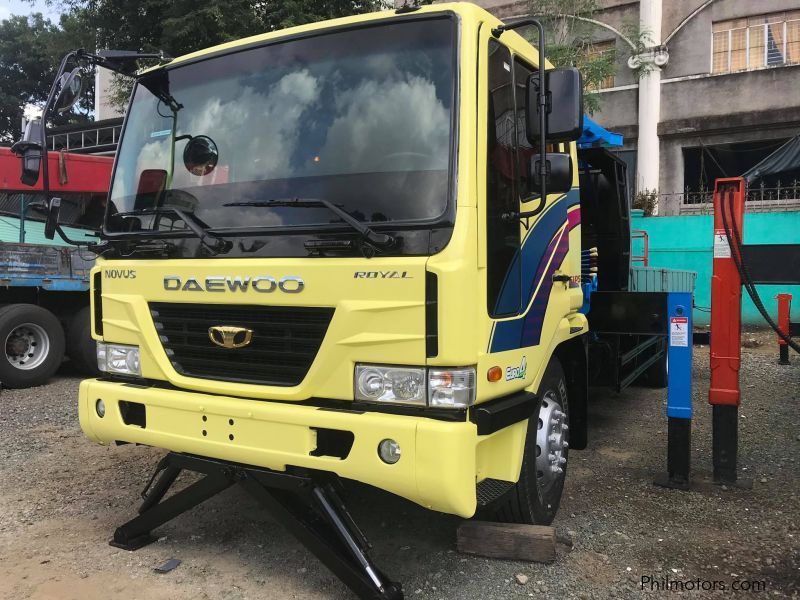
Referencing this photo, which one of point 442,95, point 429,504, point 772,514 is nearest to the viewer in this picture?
point 429,504

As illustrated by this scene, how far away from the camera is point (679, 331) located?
434cm

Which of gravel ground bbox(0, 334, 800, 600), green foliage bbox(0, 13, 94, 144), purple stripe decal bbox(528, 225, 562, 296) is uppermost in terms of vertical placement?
green foliage bbox(0, 13, 94, 144)

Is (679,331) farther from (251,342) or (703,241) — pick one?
(703,241)

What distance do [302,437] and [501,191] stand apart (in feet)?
4.49

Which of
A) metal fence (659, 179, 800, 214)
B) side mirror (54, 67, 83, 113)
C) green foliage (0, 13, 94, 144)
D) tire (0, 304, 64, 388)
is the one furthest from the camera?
green foliage (0, 13, 94, 144)

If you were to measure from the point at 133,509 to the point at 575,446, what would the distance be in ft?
9.25

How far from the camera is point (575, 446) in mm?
4285

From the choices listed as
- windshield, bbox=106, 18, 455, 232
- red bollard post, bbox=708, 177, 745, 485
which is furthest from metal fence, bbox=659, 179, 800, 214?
windshield, bbox=106, 18, 455, 232

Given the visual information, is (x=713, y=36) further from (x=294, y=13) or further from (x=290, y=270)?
(x=290, y=270)

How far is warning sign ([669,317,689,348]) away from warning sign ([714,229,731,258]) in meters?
0.46

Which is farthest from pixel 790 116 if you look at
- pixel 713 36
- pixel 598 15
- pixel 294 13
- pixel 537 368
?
pixel 537 368

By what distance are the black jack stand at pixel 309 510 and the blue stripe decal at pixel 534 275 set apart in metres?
1.01

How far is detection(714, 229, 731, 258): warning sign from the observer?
420 centimetres

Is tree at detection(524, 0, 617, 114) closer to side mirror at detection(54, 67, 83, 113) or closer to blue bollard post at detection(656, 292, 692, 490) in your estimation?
blue bollard post at detection(656, 292, 692, 490)
